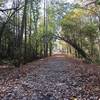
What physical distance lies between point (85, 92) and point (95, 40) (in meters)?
37.6

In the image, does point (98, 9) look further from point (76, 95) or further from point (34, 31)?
point (76, 95)

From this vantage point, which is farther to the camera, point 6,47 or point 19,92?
point 6,47

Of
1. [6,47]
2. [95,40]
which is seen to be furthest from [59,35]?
[6,47]

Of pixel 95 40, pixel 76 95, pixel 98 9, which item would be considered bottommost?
pixel 76 95

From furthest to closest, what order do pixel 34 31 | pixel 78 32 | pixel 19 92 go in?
pixel 78 32, pixel 34 31, pixel 19 92

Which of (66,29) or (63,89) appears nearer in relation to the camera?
(63,89)

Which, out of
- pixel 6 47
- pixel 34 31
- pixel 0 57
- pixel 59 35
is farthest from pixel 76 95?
pixel 59 35

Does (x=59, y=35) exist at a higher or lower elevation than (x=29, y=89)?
higher

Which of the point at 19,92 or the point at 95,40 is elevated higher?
the point at 95,40

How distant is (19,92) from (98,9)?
82.2ft

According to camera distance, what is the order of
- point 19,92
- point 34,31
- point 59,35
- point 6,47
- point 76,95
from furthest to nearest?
1. point 59,35
2. point 34,31
3. point 6,47
4. point 19,92
5. point 76,95

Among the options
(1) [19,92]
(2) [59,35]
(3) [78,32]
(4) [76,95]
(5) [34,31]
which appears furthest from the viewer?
(2) [59,35]

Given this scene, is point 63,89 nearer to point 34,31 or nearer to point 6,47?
point 6,47

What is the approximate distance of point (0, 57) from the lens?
102ft
